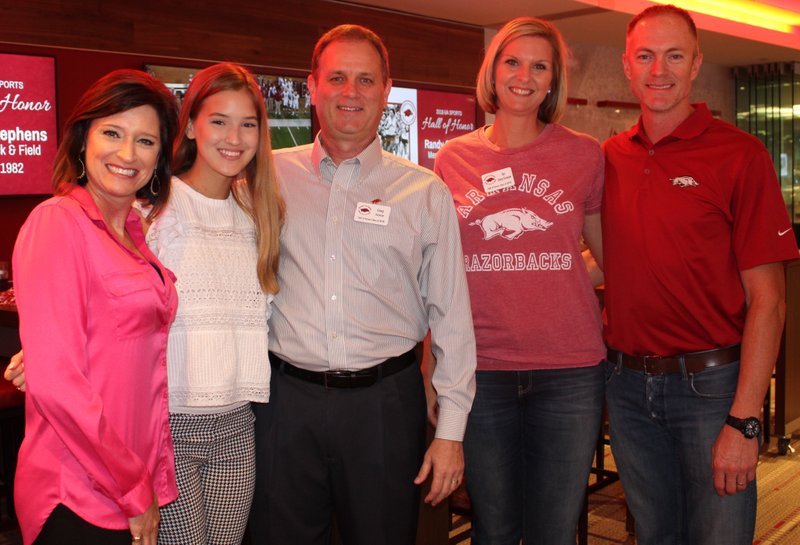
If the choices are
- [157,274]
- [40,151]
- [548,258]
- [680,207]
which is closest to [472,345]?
[548,258]

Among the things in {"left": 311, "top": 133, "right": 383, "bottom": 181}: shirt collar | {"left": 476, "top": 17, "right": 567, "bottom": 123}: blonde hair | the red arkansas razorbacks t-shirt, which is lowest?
the red arkansas razorbacks t-shirt

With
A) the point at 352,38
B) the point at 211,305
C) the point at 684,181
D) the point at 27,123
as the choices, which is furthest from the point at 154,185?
the point at 27,123

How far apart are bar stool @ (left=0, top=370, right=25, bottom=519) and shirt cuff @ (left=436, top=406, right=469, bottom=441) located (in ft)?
6.73

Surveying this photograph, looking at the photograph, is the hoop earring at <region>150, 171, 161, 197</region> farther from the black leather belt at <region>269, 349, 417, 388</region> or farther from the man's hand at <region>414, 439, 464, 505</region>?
the man's hand at <region>414, 439, 464, 505</region>

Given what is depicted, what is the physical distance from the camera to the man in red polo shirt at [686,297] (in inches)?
80.4

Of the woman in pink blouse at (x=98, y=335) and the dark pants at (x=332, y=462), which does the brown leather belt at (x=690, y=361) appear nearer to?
the dark pants at (x=332, y=462)

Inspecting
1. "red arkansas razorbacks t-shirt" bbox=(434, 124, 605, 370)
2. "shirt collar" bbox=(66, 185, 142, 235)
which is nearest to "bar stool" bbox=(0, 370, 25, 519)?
"shirt collar" bbox=(66, 185, 142, 235)

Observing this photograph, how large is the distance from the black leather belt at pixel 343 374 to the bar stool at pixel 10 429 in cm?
178

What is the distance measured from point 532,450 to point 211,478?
0.89 m

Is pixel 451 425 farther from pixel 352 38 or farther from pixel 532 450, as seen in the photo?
pixel 352 38

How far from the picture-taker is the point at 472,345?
2.12 meters

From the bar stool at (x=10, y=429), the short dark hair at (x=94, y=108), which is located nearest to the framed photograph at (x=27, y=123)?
the bar stool at (x=10, y=429)

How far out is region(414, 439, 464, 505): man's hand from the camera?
208 centimetres

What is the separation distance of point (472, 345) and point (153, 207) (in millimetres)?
872
